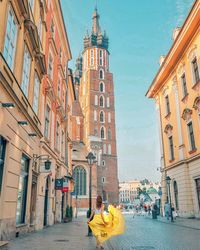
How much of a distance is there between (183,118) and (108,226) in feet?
54.2

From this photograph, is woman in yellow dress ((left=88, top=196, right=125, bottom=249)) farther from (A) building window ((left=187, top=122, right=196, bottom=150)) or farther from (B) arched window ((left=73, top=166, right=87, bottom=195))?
(B) arched window ((left=73, top=166, right=87, bottom=195))

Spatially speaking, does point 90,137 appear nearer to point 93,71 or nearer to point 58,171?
point 93,71

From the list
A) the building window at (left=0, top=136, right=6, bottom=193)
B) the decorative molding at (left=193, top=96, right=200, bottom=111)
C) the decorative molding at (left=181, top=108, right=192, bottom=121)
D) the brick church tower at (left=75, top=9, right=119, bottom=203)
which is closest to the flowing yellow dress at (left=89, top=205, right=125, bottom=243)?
the building window at (left=0, top=136, right=6, bottom=193)

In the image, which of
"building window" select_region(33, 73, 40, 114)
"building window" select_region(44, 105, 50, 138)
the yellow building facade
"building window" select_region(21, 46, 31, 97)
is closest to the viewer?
"building window" select_region(21, 46, 31, 97)

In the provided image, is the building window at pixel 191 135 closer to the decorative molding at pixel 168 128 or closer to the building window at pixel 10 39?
the decorative molding at pixel 168 128

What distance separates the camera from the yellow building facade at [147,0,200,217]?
20.1m

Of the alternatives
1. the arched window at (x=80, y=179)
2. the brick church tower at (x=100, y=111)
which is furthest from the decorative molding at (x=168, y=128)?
the brick church tower at (x=100, y=111)

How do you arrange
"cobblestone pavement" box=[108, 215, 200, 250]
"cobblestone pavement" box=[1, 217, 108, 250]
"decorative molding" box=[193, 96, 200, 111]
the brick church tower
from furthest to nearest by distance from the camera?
the brick church tower
"decorative molding" box=[193, 96, 200, 111]
"cobblestone pavement" box=[108, 215, 200, 250]
"cobblestone pavement" box=[1, 217, 108, 250]

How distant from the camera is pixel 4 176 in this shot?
8.27 metres

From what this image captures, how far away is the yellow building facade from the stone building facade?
1104cm

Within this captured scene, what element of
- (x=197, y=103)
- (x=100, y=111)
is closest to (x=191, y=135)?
(x=197, y=103)

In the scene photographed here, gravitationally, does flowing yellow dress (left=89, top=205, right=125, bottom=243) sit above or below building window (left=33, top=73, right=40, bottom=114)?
below

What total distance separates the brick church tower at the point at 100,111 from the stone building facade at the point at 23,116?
54.4m

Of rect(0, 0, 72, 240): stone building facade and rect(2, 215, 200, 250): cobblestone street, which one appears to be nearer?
rect(2, 215, 200, 250): cobblestone street
